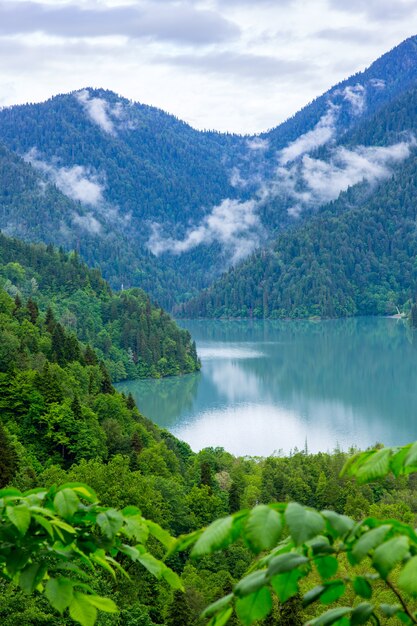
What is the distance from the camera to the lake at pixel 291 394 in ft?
195

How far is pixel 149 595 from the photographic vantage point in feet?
75.6

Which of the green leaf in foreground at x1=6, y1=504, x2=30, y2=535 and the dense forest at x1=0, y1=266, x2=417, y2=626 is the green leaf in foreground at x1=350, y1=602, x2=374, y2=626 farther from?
the dense forest at x1=0, y1=266, x2=417, y2=626

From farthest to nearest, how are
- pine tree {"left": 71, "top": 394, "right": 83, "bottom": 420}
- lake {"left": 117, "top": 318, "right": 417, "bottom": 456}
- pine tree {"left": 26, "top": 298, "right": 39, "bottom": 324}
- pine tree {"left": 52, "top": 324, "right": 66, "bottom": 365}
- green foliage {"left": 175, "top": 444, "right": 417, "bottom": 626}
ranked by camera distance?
1. lake {"left": 117, "top": 318, "right": 417, "bottom": 456}
2. pine tree {"left": 26, "top": 298, "right": 39, "bottom": 324}
3. pine tree {"left": 52, "top": 324, "right": 66, "bottom": 365}
4. pine tree {"left": 71, "top": 394, "right": 83, "bottom": 420}
5. green foliage {"left": 175, "top": 444, "right": 417, "bottom": 626}

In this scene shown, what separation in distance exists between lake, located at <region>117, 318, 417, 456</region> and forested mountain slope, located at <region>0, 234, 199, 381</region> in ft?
12.0

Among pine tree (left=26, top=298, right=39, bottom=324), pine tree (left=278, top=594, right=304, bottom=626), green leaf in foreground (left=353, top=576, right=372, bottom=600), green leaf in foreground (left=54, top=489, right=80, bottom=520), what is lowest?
pine tree (left=278, top=594, right=304, bottom=626)

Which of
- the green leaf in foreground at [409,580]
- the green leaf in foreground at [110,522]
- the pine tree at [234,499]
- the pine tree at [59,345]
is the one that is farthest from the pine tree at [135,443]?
the green leaf in foreground at [409,580]

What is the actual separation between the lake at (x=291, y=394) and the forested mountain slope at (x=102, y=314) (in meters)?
3.65

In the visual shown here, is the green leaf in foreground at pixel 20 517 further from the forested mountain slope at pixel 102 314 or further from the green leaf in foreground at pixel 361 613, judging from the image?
the forested mountain slope at pixel 102 314

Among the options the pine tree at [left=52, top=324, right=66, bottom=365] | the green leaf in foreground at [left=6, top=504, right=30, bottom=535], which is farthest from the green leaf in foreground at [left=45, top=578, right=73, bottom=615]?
the pine tree at [left=52, top=324, right=66, bottom=365]

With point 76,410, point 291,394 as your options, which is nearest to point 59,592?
point 76,410

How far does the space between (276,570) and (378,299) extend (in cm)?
19760

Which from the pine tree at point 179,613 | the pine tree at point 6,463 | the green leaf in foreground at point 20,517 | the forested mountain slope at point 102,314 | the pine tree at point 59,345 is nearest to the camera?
the green leaf in foreground at point 20,517

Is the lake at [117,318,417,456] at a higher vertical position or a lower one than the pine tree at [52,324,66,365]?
lower

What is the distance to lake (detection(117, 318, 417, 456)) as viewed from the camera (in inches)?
2338
